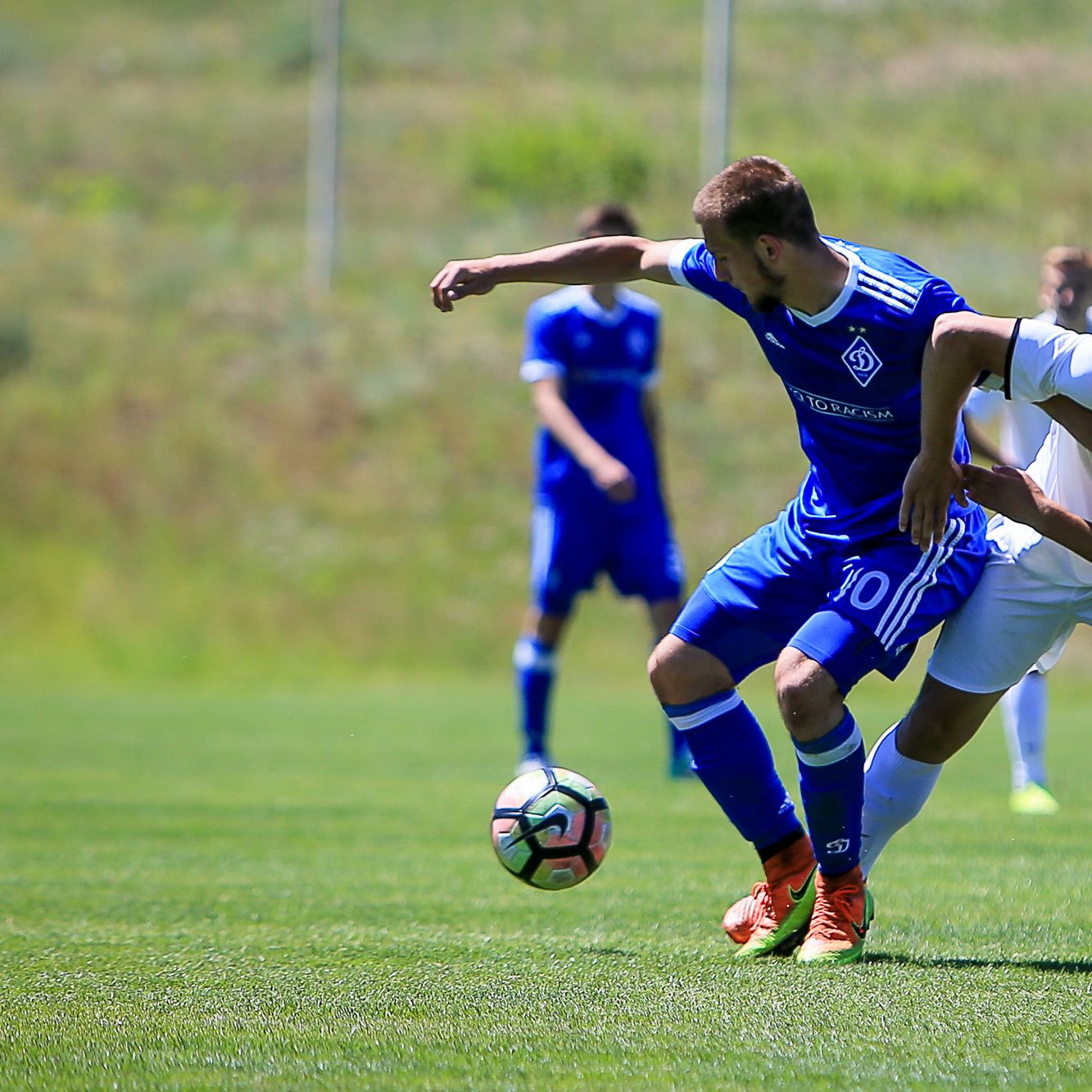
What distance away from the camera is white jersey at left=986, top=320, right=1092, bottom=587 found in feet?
12.2

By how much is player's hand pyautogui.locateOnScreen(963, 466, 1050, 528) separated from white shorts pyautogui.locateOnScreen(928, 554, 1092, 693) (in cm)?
24

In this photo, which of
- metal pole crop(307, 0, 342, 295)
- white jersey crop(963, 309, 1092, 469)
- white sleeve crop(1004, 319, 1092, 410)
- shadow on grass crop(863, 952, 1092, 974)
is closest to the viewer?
white sleeve crop(1004, 319, 1092, 410)

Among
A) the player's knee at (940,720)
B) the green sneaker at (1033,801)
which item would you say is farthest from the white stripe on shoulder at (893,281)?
the green sneaker at (1033,801)

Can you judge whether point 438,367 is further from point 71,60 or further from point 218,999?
point 71,60

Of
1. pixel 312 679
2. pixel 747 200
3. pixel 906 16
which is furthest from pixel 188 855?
pixel 906 16

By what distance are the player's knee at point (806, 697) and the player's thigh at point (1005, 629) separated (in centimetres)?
39

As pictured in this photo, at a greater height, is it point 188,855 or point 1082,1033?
point 1082,1033

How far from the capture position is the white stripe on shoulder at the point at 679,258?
436cm

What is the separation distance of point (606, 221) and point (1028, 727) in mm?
2937

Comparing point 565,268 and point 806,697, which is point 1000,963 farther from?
point 565,268

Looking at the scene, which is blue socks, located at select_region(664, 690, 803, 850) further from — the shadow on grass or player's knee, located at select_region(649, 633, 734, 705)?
the shadow on grass

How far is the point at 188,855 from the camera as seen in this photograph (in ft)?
19.9

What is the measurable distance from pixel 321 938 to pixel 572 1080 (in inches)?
64.7

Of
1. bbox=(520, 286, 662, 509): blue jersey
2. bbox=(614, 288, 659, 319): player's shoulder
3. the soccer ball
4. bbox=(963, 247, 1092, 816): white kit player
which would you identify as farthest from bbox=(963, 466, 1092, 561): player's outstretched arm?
bbox=(614, 288, 659, 319): player's shoulder
